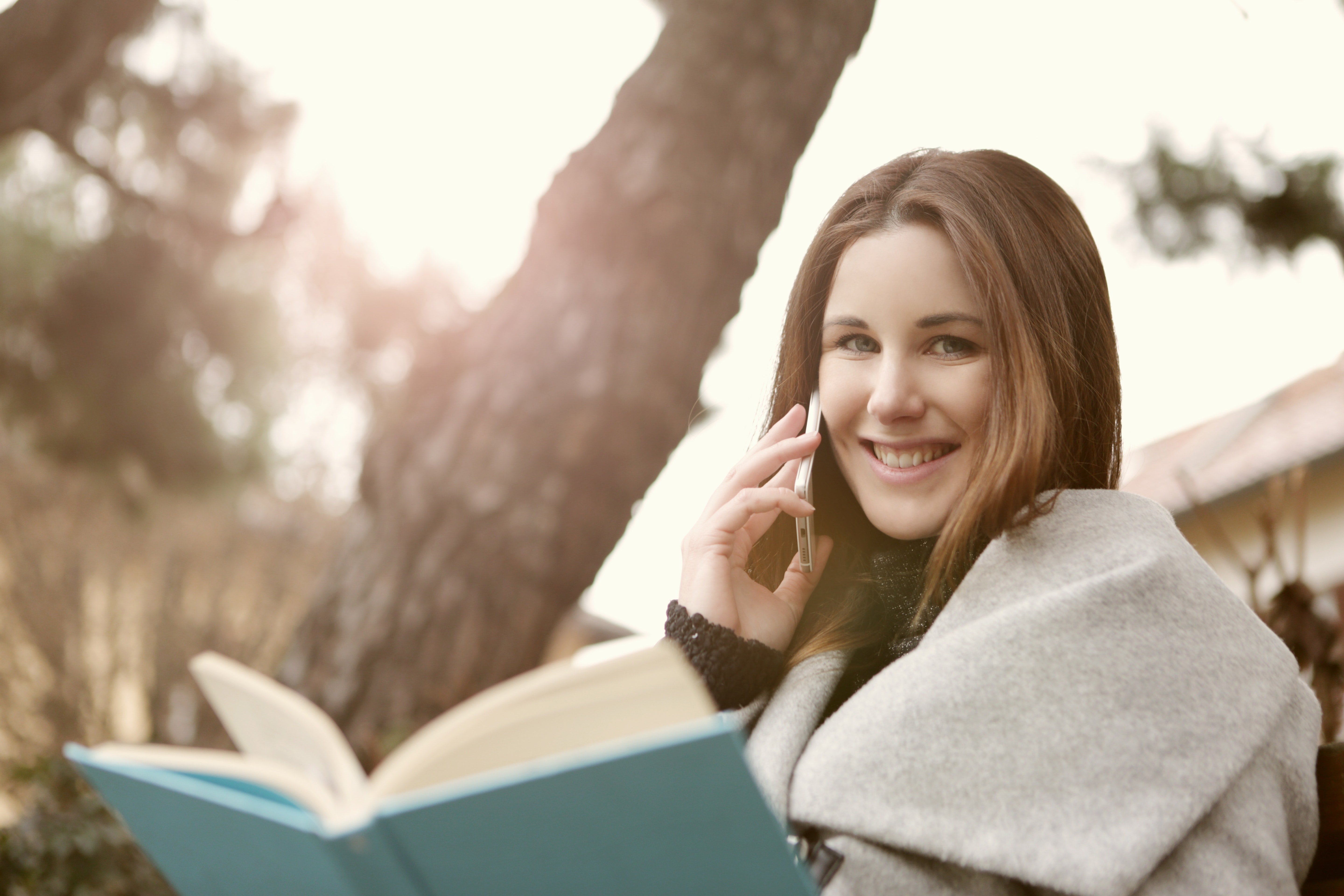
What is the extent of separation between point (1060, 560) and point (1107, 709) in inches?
9.0

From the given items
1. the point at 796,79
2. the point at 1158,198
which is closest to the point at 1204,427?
the point at 1158,198

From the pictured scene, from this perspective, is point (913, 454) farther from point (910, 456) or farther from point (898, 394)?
point (898, 394)

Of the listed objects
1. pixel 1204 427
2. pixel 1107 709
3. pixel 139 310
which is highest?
pixel 139 310

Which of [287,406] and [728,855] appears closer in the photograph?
[728,855]

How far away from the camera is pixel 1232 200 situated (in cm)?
366

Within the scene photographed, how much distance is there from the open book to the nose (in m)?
0.80

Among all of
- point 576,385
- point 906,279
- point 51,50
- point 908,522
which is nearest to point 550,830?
point 908,522

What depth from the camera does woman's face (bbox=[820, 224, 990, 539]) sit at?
59.4 inches

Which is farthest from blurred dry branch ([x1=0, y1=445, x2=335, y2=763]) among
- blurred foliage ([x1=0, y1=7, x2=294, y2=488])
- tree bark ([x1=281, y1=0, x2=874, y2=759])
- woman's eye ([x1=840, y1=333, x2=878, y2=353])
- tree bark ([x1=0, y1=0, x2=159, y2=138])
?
woman's eye ([x1=840, y1=333, x2=878, y2=353])

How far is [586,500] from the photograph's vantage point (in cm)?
339

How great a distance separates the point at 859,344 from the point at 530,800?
3.52 feet

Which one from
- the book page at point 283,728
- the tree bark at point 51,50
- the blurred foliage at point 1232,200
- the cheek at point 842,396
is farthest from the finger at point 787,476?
the tree bark at point 51,50

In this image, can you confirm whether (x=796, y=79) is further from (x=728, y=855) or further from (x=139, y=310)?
(x=139, y=310)

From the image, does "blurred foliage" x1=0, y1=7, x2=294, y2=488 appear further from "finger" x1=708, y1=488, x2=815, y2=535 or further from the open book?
the open book
